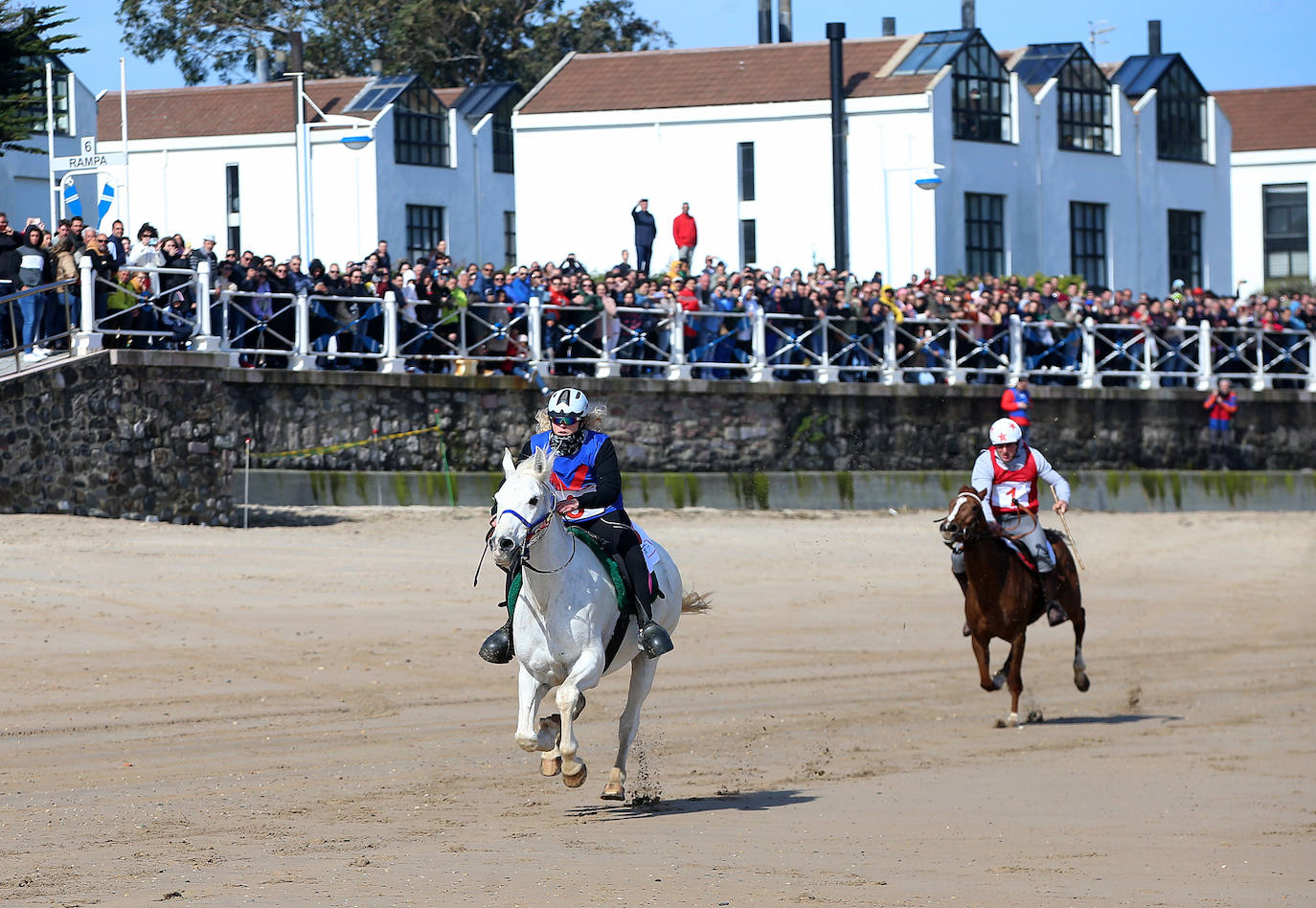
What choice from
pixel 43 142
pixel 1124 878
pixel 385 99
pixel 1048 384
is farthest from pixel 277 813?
pixel 385 99

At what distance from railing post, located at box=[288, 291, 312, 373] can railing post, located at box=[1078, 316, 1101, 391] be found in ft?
44.2

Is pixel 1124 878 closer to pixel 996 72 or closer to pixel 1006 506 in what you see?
pixel 1006 506

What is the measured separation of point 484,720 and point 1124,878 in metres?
5.65

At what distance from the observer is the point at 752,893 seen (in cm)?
774

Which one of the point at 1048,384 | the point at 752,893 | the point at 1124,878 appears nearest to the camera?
the point at 752,893

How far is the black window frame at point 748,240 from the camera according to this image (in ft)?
145

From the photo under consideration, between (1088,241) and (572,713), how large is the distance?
38.4m

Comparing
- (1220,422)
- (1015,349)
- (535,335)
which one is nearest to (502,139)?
(1220,422)

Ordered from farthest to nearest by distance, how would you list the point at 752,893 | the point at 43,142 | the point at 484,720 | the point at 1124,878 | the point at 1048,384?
the point at 43,142 → the point at 1048,384 → the point at 484,720 → the point at 1124,878 → the point at 752,893

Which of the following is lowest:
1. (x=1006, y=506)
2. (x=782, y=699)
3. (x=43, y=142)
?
(x=782, y=699)

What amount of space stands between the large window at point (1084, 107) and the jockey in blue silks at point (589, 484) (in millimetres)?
37084

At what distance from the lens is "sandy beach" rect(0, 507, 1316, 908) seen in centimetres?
823

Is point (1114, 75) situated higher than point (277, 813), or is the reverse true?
point (1114, 75)

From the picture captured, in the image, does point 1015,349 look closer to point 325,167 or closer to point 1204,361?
point 1204,361
